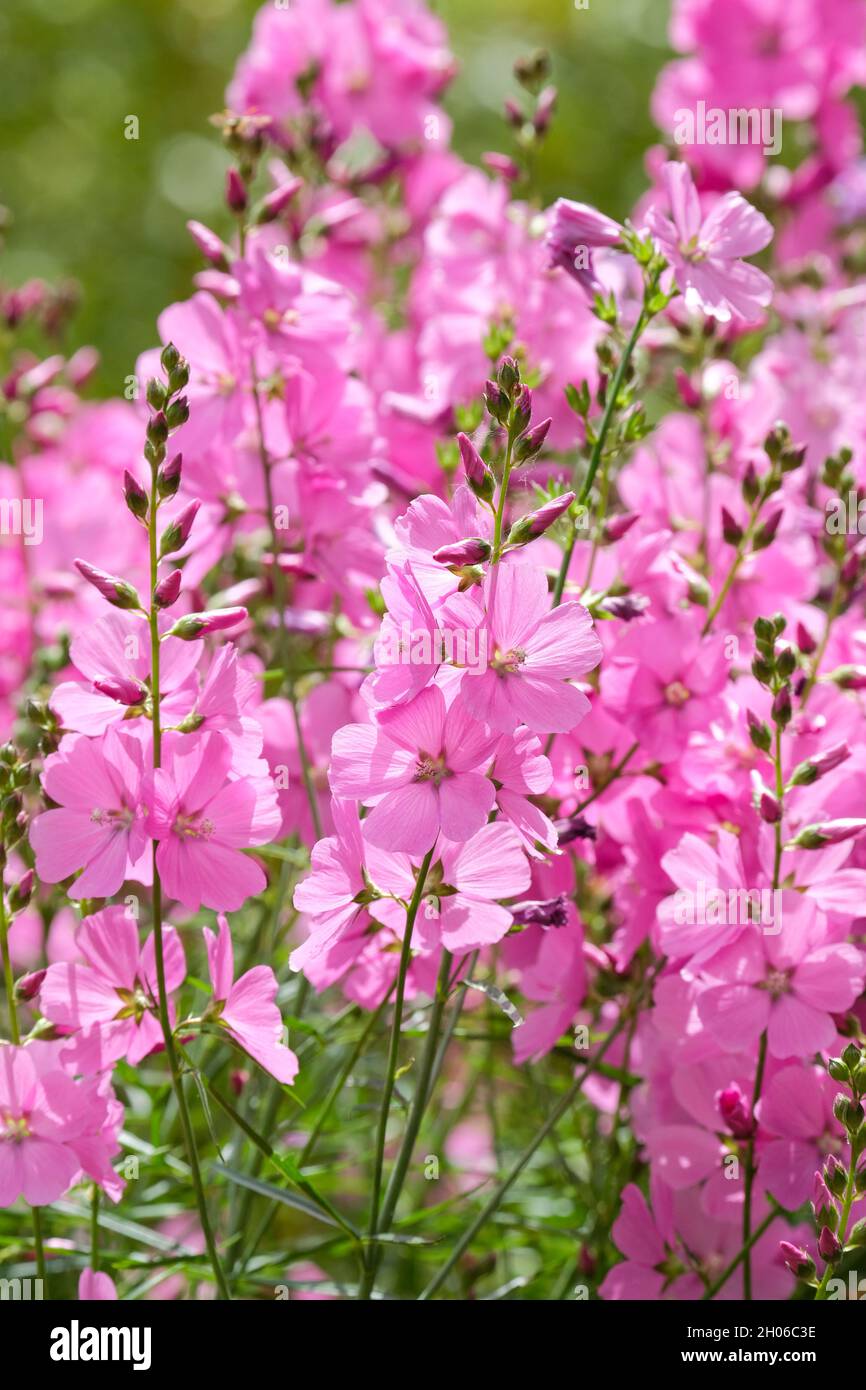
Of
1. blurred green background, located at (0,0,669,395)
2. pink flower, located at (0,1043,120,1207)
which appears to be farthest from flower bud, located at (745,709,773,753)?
blurred green background, located at (0,0,669,395)

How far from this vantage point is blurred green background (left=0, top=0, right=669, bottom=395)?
15.1 ft

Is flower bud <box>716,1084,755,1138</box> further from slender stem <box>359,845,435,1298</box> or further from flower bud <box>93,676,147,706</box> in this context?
flower bud <box>93,676,147,706</box>

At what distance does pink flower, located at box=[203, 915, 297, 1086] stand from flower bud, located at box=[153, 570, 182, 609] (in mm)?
218

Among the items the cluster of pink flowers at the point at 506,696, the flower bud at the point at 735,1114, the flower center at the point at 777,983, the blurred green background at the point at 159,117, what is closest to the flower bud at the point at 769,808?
the cluster of pink flowers at the point at 506,696

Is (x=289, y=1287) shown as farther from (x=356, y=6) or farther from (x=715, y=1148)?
(x=356, y=6)

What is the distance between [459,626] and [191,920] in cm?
66

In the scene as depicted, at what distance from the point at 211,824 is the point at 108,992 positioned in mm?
160

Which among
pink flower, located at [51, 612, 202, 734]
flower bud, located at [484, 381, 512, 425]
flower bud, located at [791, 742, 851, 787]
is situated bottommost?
flower bud, located at [791, 742, 851, 787]

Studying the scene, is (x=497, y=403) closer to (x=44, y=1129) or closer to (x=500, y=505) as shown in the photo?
(x=500, y=505)

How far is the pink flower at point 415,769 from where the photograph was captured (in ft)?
3.06

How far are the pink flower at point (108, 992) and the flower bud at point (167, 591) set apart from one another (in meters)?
0.23

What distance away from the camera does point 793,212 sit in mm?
2201

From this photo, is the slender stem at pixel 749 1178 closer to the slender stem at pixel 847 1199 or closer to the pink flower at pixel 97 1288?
the slender stem at pixel 847 1199

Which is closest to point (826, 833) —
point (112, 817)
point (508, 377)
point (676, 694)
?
point (676, 694)
